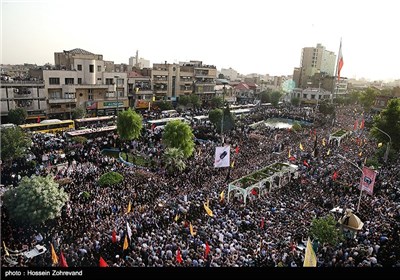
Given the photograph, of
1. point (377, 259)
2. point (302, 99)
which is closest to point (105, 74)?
point (377, 259)

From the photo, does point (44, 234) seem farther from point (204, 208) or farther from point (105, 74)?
point (105, 74)

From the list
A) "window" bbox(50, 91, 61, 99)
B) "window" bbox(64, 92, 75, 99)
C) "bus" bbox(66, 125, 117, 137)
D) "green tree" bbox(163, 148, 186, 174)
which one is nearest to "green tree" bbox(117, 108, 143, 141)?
"bus" bbox(66, 125, 117, 137)

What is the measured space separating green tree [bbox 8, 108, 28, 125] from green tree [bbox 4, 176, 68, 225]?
82.0 ft

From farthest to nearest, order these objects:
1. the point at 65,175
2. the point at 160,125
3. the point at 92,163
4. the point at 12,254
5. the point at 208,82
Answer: the point at 208,82, the point at 160,125, the point at 92,163, the point at 65,175, the point at 12,254

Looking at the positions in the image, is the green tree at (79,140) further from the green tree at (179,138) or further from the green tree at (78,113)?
the green tree at (78,113)

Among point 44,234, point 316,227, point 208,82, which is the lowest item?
point 44,234

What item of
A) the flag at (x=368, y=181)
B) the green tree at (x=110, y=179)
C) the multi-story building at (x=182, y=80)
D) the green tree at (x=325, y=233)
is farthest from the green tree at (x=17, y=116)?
the flag at (x=368, y=181)

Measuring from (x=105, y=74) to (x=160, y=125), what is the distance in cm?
1560

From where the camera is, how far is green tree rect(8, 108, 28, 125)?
36094 millimetres

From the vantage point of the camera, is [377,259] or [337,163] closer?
[377,259]

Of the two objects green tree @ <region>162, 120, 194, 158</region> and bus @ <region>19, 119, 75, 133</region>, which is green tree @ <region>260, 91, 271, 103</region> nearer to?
bus @ <region>19, 119, 75, 133</region>

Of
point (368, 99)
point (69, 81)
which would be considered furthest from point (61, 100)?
point (368, 99)

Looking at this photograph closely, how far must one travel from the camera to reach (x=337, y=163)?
27.1 meters

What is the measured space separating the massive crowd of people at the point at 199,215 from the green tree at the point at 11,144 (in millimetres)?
976
